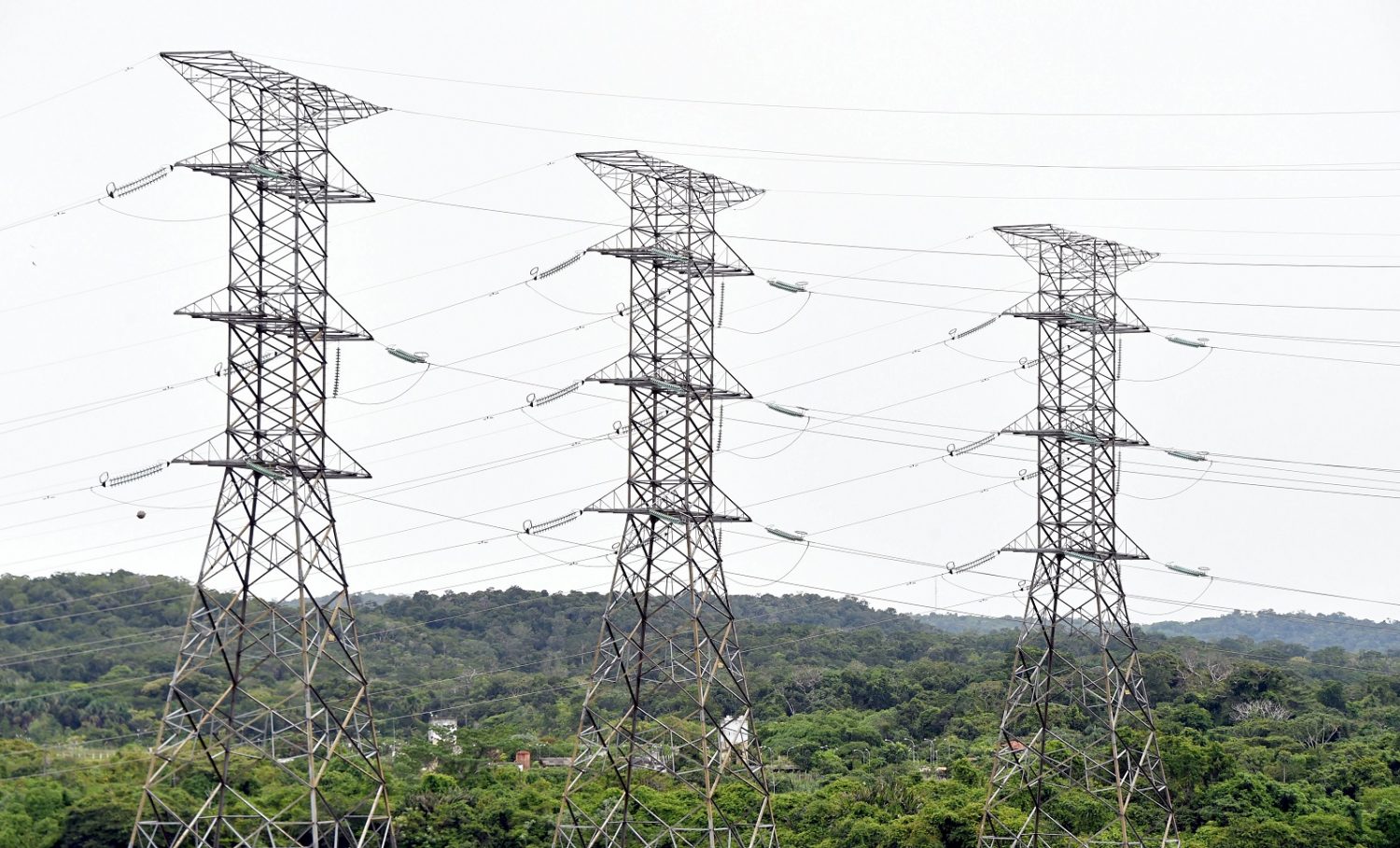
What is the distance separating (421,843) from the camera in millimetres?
57969

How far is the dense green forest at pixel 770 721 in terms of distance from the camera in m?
58.8

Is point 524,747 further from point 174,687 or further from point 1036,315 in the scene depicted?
point 174,687

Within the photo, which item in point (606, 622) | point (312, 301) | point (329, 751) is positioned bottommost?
point (329, 751)

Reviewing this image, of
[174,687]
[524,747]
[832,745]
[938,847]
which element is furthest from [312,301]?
[832,745]

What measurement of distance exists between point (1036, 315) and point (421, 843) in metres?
26.7

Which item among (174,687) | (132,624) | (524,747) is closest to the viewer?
(174,687)

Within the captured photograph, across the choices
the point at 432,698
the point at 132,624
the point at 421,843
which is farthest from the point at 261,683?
the point at 421,843

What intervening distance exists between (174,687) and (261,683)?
6274 centimetres

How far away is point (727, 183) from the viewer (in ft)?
137

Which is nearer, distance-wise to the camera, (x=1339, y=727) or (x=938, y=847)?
(x=938, y=847)

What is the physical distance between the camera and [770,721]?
9694 cm

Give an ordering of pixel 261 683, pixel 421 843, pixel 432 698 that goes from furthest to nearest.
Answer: pixel 432 698
pixel 261 683
pixel 421 843

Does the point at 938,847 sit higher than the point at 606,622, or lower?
lower

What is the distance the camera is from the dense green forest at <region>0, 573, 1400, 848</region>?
5878cm
